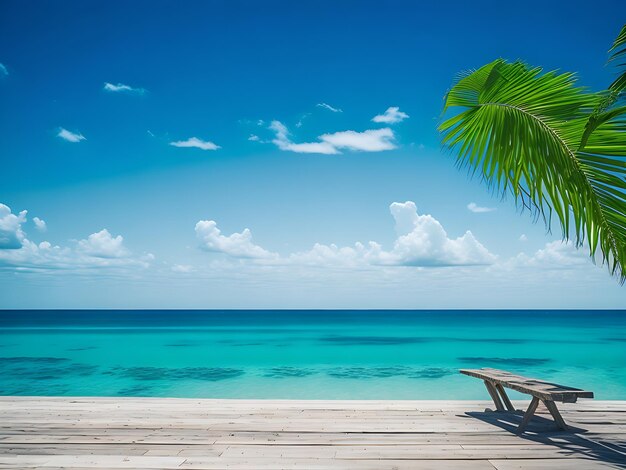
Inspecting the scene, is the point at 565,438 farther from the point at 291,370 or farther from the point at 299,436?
the point at 291,370

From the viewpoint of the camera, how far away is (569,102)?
92.9 inches

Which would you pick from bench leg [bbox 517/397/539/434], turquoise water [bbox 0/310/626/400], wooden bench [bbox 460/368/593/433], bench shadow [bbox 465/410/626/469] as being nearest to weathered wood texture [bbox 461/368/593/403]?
wooden bench [bbox 460/368/593/433]

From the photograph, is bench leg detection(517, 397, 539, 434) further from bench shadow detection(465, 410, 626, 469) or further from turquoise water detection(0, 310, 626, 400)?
turquoise water detection(0, 310, 626, 400)

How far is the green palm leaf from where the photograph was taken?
7.38 ft

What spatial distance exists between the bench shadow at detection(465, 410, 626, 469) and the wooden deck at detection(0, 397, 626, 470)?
13mm

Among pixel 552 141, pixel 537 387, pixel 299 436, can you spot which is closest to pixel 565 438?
pixel 537 387

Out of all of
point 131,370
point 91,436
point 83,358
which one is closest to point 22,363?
point 83,358

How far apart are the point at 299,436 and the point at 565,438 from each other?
2.89 meters

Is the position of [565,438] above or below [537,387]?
below

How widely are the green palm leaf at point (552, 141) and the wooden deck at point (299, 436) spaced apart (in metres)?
2.79

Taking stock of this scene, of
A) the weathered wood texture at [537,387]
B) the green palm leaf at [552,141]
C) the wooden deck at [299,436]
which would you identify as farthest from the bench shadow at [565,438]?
the green palm leaf at [552,141]

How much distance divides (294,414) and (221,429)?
3.57 feet

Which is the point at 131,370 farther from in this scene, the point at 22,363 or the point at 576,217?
the point at 576,217

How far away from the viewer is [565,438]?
5121mm
